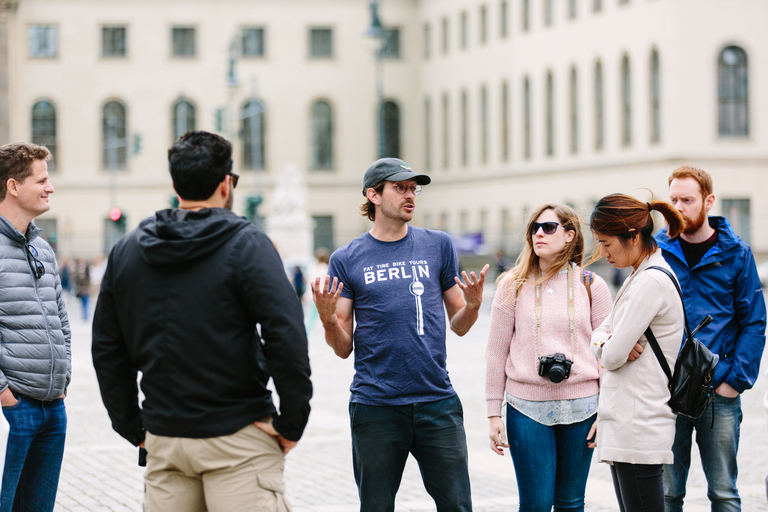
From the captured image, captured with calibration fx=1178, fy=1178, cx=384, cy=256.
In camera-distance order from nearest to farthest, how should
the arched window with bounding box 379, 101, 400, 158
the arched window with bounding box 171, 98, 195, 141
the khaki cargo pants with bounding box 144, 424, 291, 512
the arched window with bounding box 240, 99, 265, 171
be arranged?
the khaki cargo pants with bounding box 144, 424, 291, 512
the arched window with bounding box 240, 99, 265, 171
the arched window with bounding box 171, 98, 195, 141
the arched window with bounding box 379, 101, 400, 158

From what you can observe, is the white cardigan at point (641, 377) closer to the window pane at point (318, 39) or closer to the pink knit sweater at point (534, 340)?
the pink knit sweater at point (534, 340)

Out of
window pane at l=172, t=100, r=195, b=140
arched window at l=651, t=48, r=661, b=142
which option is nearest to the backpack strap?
arched window at l=651, t=48, r=661, b=142

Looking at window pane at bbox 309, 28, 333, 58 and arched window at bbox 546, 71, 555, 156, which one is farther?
window pane at bbox 309, 28, 333, 58

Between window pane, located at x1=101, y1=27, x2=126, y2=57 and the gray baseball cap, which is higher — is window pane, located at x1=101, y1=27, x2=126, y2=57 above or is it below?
above

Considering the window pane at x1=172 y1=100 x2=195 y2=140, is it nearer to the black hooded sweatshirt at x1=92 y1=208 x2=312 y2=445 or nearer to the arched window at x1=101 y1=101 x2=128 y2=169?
the arched window at x1=101 y1=101 x2=128 y2=169

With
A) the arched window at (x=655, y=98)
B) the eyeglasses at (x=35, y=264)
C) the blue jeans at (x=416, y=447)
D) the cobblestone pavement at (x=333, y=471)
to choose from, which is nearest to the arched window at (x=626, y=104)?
the arched window at (x=655, y=98)

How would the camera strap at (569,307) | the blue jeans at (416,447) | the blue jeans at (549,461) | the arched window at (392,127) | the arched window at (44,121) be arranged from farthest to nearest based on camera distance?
the arched window at (392,127)
the arched window at (44,121)
the camera strap at (569,307)
the blue jeans at (549,461)
the blue jeans at (416,447)

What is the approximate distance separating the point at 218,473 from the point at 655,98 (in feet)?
153

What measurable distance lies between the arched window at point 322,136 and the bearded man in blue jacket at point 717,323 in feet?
202

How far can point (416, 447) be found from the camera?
5371 millimetres

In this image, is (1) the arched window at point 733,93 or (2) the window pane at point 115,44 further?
(2) the window pane at point 115,44

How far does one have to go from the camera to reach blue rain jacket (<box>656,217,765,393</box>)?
5812mm

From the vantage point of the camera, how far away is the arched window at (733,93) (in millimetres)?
47875

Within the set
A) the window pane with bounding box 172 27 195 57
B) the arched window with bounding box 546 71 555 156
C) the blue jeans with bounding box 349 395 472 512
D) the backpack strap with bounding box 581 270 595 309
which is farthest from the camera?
the window pane with bounding box 172 27 195 57
